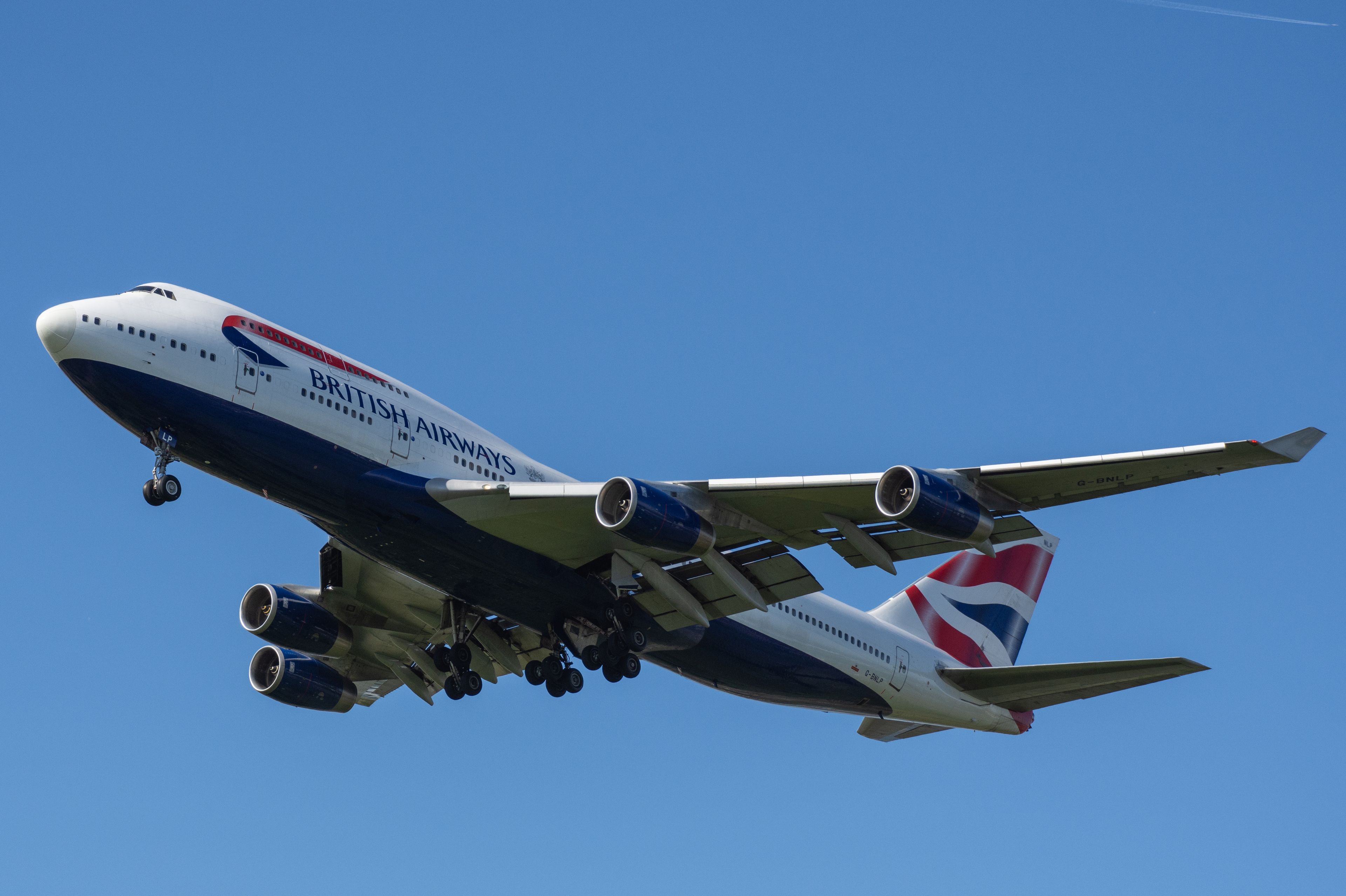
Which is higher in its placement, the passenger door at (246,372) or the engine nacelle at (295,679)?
the passenger door at (246,372)

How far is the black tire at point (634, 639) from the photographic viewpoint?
2773 centimetres

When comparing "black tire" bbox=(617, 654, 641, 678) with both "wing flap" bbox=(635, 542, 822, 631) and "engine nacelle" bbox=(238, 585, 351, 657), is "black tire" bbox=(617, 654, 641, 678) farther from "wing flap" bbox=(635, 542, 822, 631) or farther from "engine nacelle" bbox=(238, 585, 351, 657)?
"engine nacelle" bbox=(238, 585, 351, 657)

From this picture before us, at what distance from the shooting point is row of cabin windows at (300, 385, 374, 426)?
80.2ft

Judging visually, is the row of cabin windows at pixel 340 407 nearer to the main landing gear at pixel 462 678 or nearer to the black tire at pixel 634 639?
the black tire at pixel 634 639

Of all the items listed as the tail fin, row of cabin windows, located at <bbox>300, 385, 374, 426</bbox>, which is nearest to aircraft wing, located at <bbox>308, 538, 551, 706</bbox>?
row of cabin windows, located at <bbox>300, 385, 374, 426</bbox>

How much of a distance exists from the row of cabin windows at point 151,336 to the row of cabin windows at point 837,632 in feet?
42.5

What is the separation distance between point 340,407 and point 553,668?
7968 millimetres

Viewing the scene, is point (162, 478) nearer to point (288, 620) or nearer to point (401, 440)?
point (401, 440)

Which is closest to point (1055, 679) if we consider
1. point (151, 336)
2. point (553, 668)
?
point (553, 668)

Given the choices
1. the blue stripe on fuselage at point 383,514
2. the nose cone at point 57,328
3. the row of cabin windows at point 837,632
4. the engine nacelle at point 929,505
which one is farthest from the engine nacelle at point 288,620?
the engine nacelle at point 929,505

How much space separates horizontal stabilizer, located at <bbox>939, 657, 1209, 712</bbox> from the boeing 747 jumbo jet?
6cm

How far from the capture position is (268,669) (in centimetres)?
3319

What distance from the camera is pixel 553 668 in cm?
2959

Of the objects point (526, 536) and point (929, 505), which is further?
point (526, 536)
